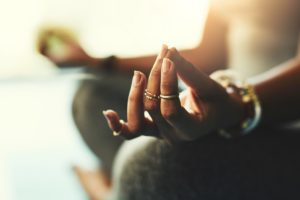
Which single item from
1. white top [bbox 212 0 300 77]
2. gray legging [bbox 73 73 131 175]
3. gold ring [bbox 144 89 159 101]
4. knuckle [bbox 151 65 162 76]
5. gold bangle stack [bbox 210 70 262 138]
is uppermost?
knuckle [bbox 151 65 162 76]

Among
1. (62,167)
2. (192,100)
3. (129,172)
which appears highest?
(192,100)

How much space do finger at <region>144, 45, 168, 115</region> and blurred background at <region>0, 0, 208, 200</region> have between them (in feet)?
0.06

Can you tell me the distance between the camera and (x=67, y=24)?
60 centimetres

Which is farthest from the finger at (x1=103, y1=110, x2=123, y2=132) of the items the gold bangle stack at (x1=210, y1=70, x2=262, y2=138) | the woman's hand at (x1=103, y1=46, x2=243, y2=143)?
the gold bangle stack at (x1=210, y1=70, x2=262, y2=138)

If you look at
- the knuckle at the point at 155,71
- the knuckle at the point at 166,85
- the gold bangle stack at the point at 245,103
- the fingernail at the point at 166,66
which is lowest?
the gold bangle stack at the point at 245,103

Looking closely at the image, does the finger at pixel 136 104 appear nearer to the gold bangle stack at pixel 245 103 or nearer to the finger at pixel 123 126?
the finger at pixel 123 126

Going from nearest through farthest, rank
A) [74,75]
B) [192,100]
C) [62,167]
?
[192,100], [74,75], [62,167]

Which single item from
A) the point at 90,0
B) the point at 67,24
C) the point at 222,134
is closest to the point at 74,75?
the point at 67,24

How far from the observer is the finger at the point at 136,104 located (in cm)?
29

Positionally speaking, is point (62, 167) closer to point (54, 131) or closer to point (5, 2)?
point (54, 131)

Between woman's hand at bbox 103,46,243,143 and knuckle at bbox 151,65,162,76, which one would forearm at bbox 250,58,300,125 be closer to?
woman's hand at bbox 103,46,243,143

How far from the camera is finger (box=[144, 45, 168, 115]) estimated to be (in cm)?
28

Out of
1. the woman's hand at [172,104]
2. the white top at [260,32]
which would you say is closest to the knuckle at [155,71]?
the woman's hand at [172,104]

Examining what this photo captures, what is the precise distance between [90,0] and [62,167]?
0.55m
